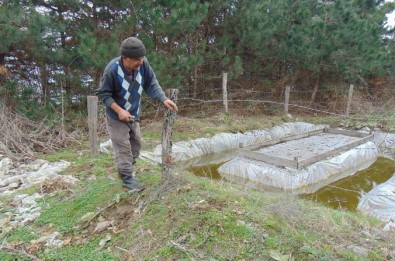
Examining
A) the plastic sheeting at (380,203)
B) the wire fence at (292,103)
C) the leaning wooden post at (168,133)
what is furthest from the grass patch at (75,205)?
the wire fence at (292,103)

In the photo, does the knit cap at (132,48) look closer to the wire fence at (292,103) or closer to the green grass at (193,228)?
the green grass at (193,228)

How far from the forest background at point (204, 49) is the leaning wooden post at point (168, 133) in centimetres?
317

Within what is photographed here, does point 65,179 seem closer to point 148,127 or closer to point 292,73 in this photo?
point 148,127

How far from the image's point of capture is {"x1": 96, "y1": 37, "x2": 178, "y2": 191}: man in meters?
2.24

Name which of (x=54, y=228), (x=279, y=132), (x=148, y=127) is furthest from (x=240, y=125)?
(x=54, y=228)

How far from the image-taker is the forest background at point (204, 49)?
5250 mm

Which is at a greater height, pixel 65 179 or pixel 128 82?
pixel 128 82

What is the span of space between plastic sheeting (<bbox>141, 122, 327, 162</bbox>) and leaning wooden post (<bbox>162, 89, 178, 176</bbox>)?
84.1 inches

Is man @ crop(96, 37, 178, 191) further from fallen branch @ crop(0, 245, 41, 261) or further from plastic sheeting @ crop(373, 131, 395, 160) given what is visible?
plastic sheeting @ crop(373, 131, 395, 160)

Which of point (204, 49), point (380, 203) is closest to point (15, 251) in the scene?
point (380, 203)

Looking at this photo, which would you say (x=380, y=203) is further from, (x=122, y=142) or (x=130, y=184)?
(x=122, y=142)

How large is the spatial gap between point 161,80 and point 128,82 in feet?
13.0

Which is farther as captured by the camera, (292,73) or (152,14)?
(292,73)

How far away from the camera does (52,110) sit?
557cm
